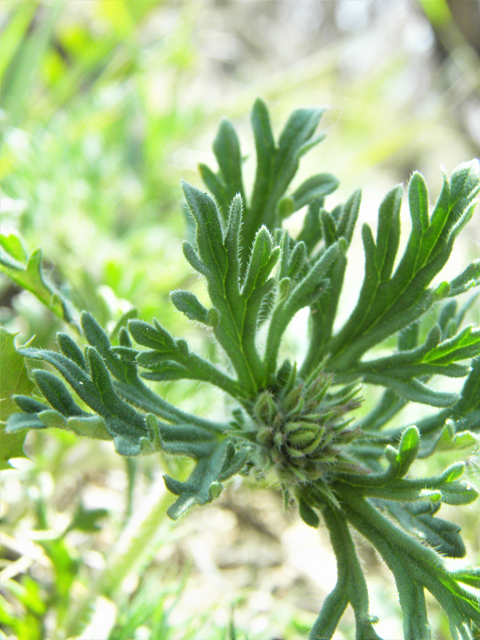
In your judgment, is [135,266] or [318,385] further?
[135,266]

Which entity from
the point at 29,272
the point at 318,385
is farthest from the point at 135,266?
the point at 318,385

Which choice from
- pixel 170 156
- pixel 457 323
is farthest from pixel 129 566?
pixel 170 156

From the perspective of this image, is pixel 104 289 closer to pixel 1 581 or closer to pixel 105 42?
pixel 1 581

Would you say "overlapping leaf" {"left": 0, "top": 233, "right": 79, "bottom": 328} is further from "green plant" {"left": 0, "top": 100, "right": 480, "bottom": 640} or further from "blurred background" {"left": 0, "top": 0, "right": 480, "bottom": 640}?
"blurred background" {"left": 0, "top": 0, "right": 480, "bottom": 640}

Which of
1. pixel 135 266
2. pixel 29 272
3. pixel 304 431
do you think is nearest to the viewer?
pixel 304 431

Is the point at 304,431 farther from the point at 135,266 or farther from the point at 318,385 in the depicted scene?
the point at 135,266

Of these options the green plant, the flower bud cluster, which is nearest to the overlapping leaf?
the green plant
